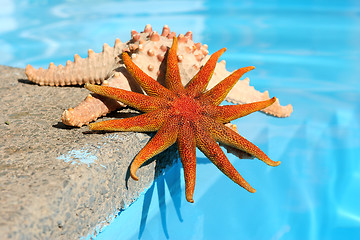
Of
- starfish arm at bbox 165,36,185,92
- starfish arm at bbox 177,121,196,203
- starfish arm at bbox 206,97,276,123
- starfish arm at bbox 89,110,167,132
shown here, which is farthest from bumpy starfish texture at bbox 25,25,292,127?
starfish arm at bbox 177,121,196,203

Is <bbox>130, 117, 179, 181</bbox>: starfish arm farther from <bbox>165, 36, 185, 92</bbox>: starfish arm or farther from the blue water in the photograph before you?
the blue water

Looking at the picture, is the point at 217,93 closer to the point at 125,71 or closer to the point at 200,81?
the point at 200,81

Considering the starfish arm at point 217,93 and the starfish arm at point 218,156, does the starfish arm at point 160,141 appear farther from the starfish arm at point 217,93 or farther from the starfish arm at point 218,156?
the starfish arm at point 217,93

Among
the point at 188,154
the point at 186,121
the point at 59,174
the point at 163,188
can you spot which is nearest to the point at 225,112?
the point at 186,121

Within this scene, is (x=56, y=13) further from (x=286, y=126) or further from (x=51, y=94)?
(x=286, y=126)

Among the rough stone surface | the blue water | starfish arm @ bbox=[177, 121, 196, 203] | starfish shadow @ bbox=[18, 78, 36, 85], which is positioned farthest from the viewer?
starfish shadow @ bbox=[18, 78, 36, 85]

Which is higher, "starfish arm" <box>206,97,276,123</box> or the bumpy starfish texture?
the bumpy starfish texture

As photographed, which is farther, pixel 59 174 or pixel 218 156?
pixel 218 156
